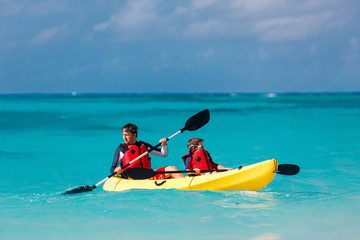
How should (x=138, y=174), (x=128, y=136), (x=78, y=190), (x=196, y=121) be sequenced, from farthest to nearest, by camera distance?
(x=196, y=121) → (x=78, y=190) → (x=128, y=136) → (x=138, y=174)

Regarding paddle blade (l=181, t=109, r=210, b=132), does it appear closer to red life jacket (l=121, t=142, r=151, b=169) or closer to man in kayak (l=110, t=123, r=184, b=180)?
man in kayak (l=110, t=123, r=184, b=180)

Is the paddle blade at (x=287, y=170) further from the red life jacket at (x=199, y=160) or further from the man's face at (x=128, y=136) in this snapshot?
the man's face at (x=128, y=136)

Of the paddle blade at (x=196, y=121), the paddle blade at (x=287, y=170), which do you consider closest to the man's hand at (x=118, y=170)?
the paddle blade at (x=196, y=121)

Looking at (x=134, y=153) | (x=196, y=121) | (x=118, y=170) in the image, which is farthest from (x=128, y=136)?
(x=196, y=121)

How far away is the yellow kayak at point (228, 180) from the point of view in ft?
22.2

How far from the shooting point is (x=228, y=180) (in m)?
6.82

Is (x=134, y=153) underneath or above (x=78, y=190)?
above

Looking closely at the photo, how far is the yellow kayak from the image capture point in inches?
266

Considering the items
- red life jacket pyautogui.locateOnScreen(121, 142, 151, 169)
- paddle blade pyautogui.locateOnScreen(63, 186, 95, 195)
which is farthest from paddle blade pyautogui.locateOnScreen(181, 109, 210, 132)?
paddle blade pyautogui.locateOnScreen(63, 186, 95, 195)

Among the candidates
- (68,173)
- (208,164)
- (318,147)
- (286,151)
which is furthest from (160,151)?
(318,147)

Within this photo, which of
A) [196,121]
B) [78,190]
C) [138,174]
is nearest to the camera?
[138,174]

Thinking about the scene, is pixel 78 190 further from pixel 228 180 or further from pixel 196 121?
pixel 228 180

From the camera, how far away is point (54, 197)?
309 inches

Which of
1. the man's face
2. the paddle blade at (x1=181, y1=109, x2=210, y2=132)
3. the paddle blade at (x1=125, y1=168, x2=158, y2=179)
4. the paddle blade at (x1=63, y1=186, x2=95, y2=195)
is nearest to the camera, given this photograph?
the paddle blade at (x1=125, y1=168, x2=158, y2=179)
